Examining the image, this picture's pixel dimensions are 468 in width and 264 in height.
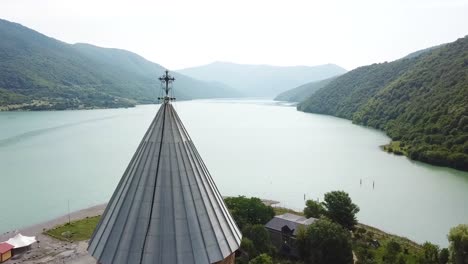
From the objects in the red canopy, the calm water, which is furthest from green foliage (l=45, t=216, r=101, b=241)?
the calm water

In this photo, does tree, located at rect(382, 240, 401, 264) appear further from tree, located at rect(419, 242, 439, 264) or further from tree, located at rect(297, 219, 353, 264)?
tree, located at rect(297, 219, 353, 264)

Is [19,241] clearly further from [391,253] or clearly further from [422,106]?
[422,106]

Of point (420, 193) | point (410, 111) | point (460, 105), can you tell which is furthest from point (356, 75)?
point (420, 193)

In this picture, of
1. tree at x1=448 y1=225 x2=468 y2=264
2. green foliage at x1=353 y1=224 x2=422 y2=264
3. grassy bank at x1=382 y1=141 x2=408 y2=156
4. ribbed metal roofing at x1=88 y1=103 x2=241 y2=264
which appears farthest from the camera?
grassy bank at x1=382 y1=141 x2=408 y2=156

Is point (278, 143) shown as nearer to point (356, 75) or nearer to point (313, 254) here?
point (313, 254)

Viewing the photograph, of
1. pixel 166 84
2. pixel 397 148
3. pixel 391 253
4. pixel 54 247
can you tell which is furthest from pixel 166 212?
pixel 397 148

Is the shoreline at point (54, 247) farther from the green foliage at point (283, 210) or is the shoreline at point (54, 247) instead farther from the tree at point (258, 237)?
the tree at point (258, 237)
